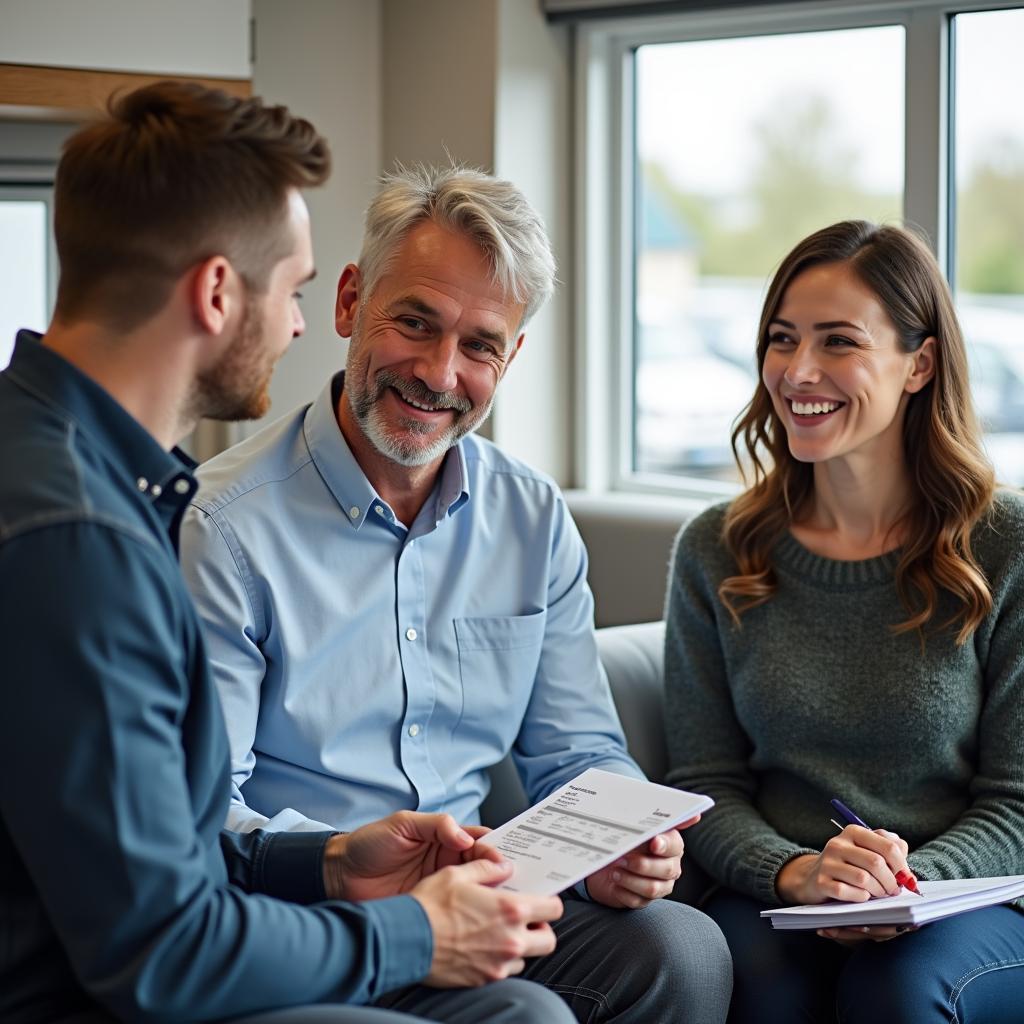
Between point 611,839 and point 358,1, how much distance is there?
2.77 meters

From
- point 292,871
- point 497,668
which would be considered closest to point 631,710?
point 497,668

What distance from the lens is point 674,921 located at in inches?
72.0

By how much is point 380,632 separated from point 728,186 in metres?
1.93

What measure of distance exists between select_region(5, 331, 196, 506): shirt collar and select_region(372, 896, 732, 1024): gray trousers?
84cm

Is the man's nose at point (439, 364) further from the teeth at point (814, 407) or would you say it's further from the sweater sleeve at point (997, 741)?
the sweater sleeve at point (997, 741)

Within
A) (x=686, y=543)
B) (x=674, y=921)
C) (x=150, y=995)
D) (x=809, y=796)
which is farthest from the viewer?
(x=686, y=543)

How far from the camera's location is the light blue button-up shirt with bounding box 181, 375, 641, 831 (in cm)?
188

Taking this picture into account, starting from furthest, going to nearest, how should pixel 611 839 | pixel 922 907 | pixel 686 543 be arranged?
pixel 686 543 → pixel 922 907 → pixel 611 839

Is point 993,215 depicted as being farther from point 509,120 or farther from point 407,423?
point 407,423

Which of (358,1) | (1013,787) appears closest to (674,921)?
(1013,787)

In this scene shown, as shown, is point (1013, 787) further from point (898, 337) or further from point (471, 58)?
point (471, 58)

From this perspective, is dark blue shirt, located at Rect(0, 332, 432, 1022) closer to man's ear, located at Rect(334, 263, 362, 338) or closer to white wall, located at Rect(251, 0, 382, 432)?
man's ear, located at Rect(334, 263, 362, 338)

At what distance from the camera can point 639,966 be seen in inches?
70.1

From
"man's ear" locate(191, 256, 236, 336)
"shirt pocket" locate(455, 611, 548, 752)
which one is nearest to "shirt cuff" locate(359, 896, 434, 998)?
"man's ear" locate(191, 256, 236, 336)
